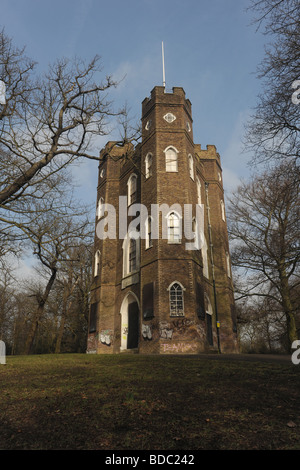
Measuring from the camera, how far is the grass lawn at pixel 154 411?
3.69 meters

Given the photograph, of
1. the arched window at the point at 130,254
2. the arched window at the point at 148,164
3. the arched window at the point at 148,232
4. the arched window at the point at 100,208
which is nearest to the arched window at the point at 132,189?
the arched window at the point at 148,164

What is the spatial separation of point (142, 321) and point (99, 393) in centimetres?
1145

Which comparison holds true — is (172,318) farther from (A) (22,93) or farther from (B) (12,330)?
(B) (12,330)

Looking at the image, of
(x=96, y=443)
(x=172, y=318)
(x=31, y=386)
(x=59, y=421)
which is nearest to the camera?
(x=96, y=443)

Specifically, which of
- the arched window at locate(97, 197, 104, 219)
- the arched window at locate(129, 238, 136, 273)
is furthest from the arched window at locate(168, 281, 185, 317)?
the arched window at locate(97, 197, 104, 219)

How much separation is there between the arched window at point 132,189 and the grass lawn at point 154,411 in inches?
621

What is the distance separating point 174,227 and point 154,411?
13794 mm

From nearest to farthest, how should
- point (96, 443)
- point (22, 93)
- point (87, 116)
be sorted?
point (96, 443) → point (22, 93) → point (87, 116)

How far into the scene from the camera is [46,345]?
3662 cm

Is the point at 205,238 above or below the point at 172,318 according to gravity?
above

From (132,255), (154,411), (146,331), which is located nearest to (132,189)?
(132,255)

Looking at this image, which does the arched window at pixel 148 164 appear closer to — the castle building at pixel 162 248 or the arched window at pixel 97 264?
the castle building at pixel 162 248

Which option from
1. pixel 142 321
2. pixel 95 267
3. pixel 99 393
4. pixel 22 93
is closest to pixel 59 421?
pixel 99 393
